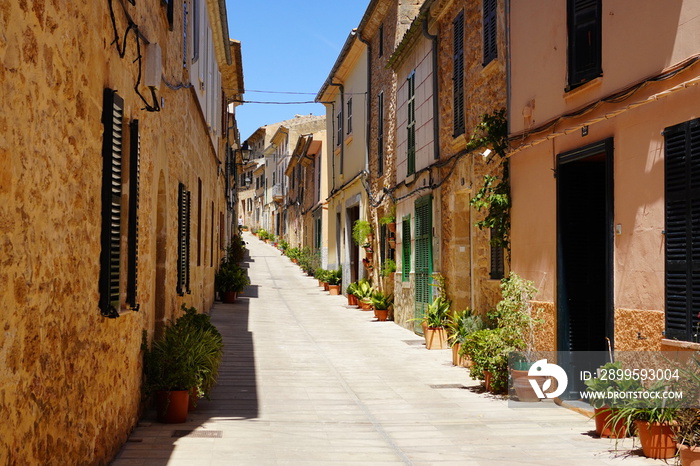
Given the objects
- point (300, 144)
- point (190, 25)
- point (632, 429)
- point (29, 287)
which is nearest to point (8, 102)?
point (29, 287)

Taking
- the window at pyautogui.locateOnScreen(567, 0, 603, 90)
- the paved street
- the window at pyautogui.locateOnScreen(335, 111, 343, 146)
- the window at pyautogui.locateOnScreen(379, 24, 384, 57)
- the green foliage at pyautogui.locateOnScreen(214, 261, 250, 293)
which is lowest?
the paved street

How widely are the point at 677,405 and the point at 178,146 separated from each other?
697 cm

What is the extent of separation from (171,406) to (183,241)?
3.94m

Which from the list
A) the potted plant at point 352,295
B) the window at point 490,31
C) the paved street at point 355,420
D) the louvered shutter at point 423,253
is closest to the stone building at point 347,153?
Answer: the potted plant at point 352,295

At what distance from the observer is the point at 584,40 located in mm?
8266

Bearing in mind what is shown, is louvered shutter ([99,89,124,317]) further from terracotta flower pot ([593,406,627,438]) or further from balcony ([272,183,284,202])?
balcony ([272,183,284,202])

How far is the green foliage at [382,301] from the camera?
18703 millimetres

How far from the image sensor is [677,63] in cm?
653

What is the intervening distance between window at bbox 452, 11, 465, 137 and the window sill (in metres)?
4.38

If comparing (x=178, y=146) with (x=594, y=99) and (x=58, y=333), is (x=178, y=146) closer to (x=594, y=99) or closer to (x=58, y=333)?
(x=594, y=99)

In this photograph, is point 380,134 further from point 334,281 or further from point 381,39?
point 334,281

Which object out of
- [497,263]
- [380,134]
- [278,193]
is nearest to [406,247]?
[380,134]

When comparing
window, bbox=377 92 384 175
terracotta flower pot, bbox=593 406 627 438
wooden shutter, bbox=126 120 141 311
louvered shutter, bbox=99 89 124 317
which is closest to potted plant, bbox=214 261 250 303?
window, bbox=377 92 384 175

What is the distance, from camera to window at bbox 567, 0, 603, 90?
8000 mm
